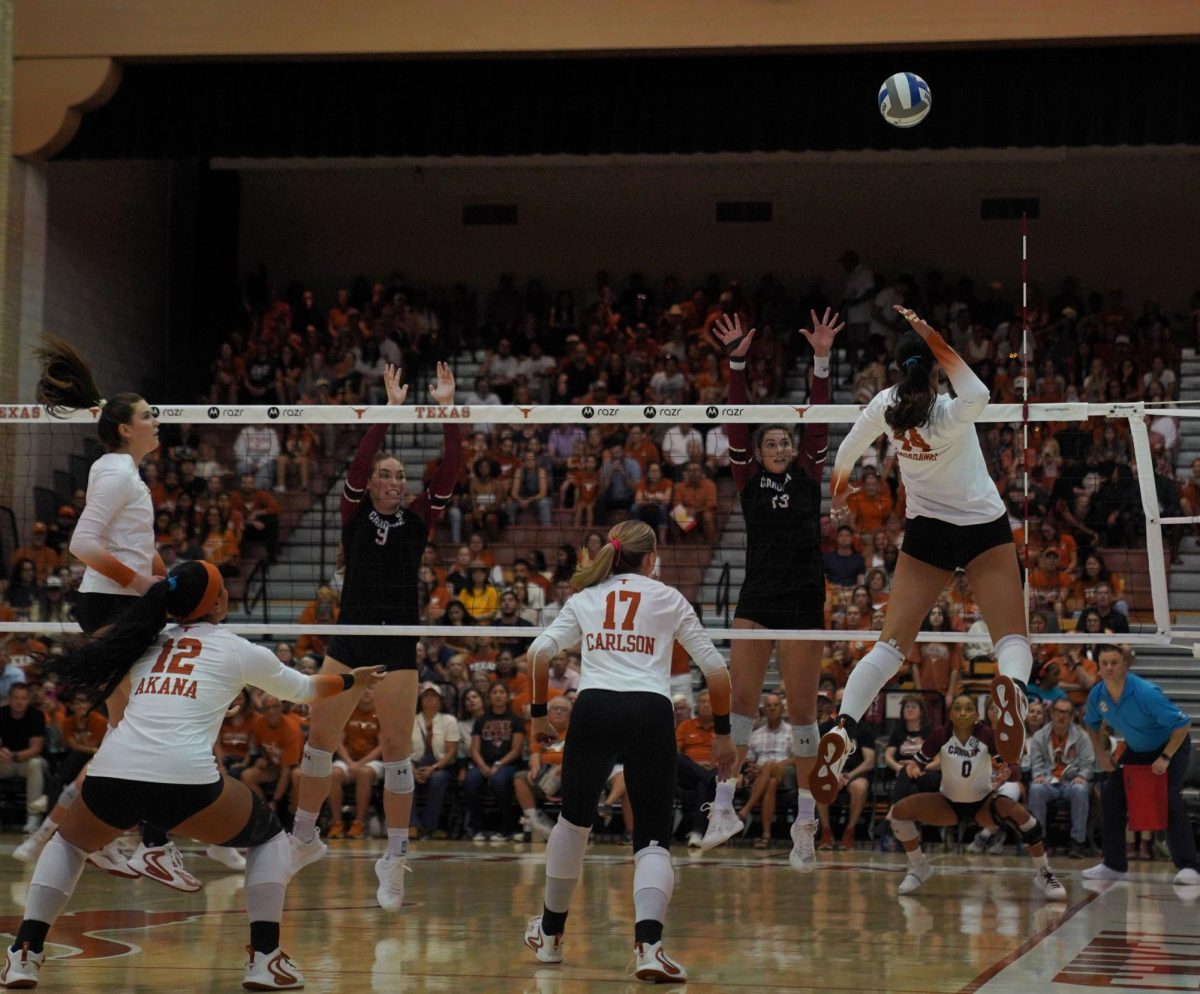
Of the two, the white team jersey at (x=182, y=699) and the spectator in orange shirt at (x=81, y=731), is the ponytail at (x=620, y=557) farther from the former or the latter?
the spectator in orange shirt at (x=81, y=731)

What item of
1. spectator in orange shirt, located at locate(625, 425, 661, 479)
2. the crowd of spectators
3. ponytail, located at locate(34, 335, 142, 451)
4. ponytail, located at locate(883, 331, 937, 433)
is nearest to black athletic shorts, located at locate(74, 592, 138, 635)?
ponytail, located at locate(34, 335, 142, 451)

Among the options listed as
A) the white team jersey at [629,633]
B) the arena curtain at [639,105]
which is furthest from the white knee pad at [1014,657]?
the arena curtain at [639,105]

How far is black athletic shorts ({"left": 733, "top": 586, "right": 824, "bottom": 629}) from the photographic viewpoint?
947 cm

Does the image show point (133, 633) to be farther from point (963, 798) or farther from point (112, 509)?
point (963, 798)

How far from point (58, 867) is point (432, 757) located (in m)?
8.31

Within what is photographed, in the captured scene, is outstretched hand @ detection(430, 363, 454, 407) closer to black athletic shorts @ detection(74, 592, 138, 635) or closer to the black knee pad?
black athletic shorts @ detection(74, 592, 138, 635)

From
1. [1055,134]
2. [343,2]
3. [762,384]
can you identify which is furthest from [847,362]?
[343,2]

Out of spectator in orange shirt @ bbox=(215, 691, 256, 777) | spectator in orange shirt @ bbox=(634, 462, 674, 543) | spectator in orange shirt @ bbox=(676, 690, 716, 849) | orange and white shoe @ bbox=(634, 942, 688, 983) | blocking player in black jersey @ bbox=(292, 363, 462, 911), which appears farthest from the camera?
spectator in orange shirt @ bbox=(634, 462, 674, 543)

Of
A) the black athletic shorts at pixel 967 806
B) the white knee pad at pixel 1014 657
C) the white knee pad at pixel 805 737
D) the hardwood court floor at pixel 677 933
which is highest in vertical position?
the white knee pad at pixel 1014 657

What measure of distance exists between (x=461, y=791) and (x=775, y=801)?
2917 millimetres

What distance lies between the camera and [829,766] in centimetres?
770

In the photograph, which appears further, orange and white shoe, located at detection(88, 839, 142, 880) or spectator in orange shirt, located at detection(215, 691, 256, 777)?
spectator in orange shirt, located at detection(215, 691, 256, 777)

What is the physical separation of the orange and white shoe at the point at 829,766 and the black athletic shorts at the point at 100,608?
371 cm

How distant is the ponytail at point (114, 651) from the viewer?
6.94 m
